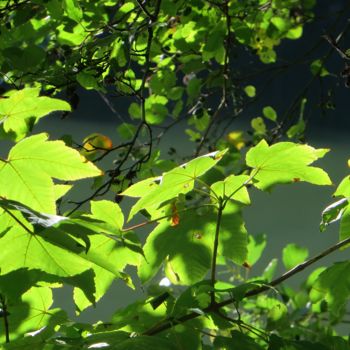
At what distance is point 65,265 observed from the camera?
0.91 m

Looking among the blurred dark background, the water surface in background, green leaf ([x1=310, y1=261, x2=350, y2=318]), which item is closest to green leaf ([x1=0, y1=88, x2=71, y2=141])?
green leaf ([x1=310, y1=261, x2=350, y2=318])

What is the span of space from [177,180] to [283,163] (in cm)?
14

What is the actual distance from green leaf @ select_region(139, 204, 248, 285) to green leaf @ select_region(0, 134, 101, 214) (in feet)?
0.66

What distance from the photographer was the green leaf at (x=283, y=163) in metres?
0.98

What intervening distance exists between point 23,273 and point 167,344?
181 millimetres

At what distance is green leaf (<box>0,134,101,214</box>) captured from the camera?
92 cm

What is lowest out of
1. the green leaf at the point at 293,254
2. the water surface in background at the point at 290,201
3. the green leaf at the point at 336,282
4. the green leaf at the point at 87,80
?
the water surface in background at the point at 290,201

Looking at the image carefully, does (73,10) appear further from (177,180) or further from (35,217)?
(35,217)

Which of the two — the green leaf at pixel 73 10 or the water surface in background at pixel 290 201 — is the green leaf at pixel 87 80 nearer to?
the green leaf at pixel 73 10

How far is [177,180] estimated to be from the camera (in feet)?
3.30

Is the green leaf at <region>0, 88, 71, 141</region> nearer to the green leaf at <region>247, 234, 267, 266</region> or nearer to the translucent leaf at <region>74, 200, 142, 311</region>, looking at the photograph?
the translucent leaf at <region>74, 200, 142, 311</region>

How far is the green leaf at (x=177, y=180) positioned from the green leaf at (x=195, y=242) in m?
0.08

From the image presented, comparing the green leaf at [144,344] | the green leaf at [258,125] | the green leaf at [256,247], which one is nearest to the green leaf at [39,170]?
the green leaf at [144,344]

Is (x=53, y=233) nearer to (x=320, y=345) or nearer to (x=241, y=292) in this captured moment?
(x=241, y=292)
